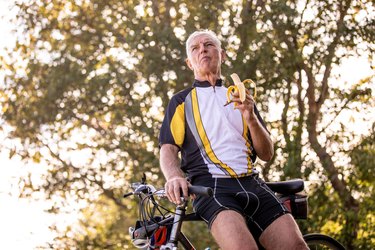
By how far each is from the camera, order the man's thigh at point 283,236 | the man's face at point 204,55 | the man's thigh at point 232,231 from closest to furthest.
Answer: the man's thigh at point 232,231 → the man's thigh at point 283,236 → the man's face at point 204,55

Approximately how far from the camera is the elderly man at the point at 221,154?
4027 mm

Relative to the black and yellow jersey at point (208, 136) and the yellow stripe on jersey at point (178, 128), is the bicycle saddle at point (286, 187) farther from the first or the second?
the yellow stripe on jersey at point (178, 128)

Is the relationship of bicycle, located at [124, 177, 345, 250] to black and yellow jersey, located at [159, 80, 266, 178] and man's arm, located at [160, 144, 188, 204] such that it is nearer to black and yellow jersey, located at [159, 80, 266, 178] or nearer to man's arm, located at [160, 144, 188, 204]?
man's arm, located at [160, 144, 188, 204]

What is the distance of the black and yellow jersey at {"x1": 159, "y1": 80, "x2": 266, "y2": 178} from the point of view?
4.16m

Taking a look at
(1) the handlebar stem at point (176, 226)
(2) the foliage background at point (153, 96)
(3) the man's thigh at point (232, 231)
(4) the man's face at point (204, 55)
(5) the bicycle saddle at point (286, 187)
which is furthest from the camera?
(2) the foliage background at point (153, 96)

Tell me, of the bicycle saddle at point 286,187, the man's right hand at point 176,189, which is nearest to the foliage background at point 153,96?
the bicycle saddle at point 286,187

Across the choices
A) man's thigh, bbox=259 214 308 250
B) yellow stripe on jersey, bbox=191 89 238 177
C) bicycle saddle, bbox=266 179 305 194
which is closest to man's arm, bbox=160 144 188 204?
yellow stripe on jersey, bbox=191 89 238 177

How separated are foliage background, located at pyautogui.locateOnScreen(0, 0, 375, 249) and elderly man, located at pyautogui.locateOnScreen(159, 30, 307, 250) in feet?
16.4

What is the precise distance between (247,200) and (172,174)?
40 centimetres

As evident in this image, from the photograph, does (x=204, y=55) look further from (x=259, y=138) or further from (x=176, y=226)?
(x=176, y=226)

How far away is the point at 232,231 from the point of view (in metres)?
3.83

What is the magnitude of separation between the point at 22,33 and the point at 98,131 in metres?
1.69

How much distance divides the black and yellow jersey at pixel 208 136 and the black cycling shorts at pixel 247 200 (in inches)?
1.7

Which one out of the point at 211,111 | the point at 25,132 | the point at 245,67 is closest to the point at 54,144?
the point at 25,132
